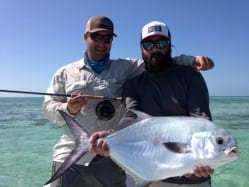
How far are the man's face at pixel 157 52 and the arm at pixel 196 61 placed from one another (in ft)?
0.64

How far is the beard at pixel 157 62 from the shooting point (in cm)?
358

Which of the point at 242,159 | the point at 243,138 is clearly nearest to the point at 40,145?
the point at 242,159

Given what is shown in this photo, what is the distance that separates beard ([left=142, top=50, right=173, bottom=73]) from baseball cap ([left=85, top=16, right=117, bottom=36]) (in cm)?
63

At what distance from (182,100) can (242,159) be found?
907 centimetres

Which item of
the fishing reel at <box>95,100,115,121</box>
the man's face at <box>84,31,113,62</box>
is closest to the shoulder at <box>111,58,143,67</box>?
the man's face at <box>84,31,113,62</box>

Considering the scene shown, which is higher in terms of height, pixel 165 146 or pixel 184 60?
pixel 184 60

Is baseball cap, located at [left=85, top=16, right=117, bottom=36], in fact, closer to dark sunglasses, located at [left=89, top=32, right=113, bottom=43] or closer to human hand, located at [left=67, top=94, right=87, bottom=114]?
dark sunglasses, located at [left=89, top=32, right=113, bottom=43]

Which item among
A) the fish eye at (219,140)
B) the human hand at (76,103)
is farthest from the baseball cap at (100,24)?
the fish eye at (219,140)

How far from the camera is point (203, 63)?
361cm

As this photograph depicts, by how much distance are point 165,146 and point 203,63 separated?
3.39 feet

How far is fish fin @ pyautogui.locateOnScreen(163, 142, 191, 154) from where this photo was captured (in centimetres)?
281

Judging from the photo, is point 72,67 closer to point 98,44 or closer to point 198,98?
point 98,44

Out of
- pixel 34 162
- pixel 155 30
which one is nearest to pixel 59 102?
pixel 155 30

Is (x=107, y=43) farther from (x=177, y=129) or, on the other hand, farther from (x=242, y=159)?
(x=242, y=159)
